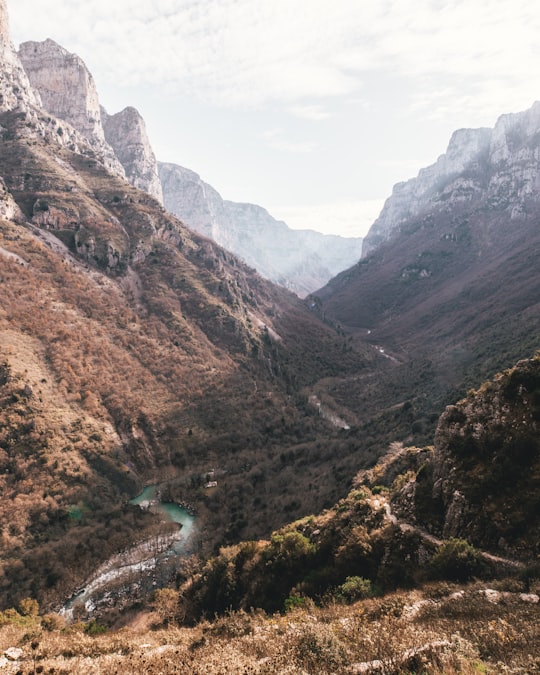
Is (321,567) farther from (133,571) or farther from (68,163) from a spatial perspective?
(68,163)

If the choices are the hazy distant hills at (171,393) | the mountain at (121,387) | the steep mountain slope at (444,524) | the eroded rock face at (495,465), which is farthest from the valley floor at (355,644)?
the mountain at (121,387)

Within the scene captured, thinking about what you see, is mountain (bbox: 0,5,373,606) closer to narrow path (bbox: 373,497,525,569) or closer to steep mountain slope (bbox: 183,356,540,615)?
steep mountain slope (bbox: 183,356,540,615)

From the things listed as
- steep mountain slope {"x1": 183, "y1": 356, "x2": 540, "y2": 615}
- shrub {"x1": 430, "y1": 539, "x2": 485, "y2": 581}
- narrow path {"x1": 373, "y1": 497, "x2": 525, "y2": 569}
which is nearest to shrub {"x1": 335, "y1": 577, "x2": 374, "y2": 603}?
steep mountain slope {"x1": 183, "y1": 356, "x2": 540, "y2": 615}

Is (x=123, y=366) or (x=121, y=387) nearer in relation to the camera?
(x=121, y=387)

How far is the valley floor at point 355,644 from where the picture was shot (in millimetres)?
14195

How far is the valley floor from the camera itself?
1420 centimetres

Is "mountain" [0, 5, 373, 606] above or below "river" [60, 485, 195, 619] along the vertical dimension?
above

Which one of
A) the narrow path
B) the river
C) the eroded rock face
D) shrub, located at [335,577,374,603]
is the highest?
the eroded rock face

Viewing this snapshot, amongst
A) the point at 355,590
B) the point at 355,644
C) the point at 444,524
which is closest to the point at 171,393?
the point at 355,590

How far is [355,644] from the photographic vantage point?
56.0 ft

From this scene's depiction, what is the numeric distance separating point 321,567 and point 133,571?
43.3 m

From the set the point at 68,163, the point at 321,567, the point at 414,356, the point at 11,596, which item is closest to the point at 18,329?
the point at 11,596

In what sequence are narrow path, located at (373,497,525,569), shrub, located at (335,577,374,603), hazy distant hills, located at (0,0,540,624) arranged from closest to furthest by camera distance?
narrow path, located at (373,497,525,569), shrub, located at (335,577,374,603), hazy distant hills, located at (0,0,540,624)

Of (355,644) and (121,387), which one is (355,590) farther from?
(121,387)
